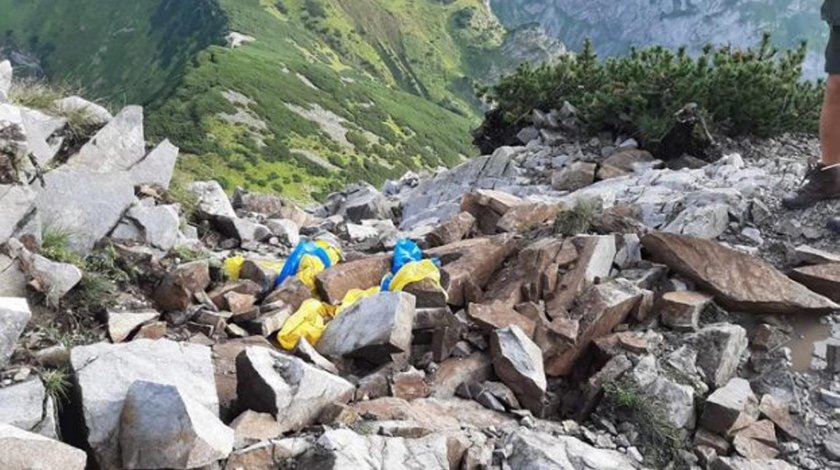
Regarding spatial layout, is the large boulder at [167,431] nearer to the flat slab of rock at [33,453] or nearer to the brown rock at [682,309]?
the flat slab of rock at [33,453]

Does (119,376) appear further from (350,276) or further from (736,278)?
(736,278)

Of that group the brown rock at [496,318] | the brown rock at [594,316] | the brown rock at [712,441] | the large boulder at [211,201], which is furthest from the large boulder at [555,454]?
the large boulder at [211,201]

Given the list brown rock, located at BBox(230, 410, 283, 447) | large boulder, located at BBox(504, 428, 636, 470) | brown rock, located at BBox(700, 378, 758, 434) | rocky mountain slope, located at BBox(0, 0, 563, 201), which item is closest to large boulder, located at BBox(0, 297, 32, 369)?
brown rock, located at BBox(230, 410, 283, 447)

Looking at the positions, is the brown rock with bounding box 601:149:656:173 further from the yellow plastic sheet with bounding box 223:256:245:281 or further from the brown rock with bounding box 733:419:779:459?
the brown rock with bounding box 733:419:779:459

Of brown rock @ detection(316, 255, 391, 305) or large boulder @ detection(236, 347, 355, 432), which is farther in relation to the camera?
brown rock @ detection(316, 255, 391, 305)

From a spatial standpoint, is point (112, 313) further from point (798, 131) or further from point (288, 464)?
point (798, 131)

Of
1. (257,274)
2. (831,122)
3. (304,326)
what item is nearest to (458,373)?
(304,326)

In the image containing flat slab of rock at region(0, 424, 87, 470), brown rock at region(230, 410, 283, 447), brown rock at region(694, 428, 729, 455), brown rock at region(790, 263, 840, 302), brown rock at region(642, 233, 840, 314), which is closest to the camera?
flat slab of rock at region(0, 424, 87, 470)

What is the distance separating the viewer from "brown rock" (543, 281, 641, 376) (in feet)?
23.4

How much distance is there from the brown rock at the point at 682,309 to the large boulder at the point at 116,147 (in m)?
8.07

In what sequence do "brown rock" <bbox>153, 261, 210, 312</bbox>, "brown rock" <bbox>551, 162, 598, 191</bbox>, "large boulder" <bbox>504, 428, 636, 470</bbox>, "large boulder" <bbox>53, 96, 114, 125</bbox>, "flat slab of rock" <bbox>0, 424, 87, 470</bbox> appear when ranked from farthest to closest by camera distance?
1. "brown rock" <bbox>551, 162, 598, 191</bbox>
2. "large boulder" <bbox>53, 96, 114, 125</bbox>
3. "brown rock" <bbox>153, 261, 210, 312</bbox>
4. "large boulder" <bbox>504, 428, 636, 470</bbox>
5. "flat slab of rock" <bbox>0, 424, 87, 470</bbox>

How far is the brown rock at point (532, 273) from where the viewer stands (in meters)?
8.10

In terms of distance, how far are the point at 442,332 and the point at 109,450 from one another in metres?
3.36

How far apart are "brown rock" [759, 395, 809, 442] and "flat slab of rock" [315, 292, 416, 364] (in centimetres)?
A: 352
